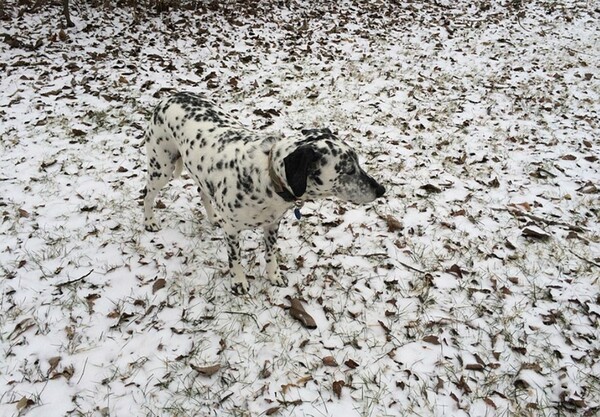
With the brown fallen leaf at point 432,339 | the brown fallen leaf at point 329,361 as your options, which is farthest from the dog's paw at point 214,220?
the brown fallen leaf at point 432,339

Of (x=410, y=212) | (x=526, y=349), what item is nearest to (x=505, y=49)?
(x=410, y=212)

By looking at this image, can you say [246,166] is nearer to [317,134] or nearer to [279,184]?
[279,184]

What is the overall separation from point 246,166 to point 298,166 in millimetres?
738

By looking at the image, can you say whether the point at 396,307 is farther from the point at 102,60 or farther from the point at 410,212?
the point at 102,60

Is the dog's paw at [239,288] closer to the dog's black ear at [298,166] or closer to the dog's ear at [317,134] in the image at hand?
the dog's black ear at [298,166]

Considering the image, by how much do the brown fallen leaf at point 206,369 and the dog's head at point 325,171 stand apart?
188cm

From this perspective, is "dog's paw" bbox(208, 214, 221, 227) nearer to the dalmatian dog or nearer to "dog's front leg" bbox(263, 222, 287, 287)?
the dalmatian dog

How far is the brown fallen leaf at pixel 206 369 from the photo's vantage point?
3716 mm

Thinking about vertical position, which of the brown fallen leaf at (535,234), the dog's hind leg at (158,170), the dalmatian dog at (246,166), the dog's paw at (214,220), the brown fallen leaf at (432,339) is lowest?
the dog's paw at (214,220)

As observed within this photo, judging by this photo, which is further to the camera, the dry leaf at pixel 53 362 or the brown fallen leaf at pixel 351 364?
the brown fallen leaf at pixel 351 364

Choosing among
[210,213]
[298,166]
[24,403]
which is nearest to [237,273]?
[210,213]

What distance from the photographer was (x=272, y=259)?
15.4 ft

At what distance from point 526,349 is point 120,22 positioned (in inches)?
544

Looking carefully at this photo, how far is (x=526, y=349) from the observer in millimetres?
4004
